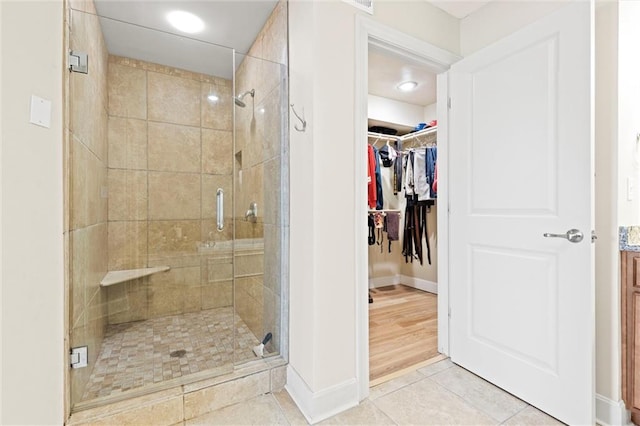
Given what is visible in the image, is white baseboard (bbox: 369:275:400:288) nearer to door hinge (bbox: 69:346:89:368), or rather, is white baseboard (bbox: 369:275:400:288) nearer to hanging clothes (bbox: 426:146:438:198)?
hanging clothes (bbox: 426:146:438:198)

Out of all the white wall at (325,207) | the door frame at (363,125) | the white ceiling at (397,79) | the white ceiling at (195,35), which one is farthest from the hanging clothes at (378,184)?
the white wall at (325,207)

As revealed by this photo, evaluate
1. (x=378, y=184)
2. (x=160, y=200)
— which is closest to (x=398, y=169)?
(x=378, y=184)

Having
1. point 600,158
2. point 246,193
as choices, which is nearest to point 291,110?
point 246,193

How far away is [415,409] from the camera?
154cm

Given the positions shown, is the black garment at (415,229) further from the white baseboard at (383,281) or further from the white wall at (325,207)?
the white wall at (325,207)

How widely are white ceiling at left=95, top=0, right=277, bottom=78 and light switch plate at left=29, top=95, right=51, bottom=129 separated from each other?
116 centimetres

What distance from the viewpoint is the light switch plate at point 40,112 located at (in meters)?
1.15

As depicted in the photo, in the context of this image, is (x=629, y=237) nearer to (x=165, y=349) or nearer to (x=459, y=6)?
(x=459, y=6)

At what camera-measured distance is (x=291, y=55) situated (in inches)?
70.1

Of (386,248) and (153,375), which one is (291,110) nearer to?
(153,375)

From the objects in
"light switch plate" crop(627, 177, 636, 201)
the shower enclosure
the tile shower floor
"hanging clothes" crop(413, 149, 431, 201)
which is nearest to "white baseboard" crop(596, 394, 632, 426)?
"light switch plate" crop(627, 177, 636, 201)

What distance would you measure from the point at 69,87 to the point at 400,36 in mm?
1790

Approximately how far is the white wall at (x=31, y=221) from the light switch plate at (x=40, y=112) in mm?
23

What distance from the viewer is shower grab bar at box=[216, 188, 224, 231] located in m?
2.44
